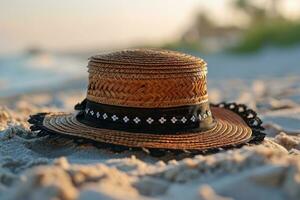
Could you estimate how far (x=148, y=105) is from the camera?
267cm

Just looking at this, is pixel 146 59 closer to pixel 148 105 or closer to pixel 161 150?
pixel 148 105

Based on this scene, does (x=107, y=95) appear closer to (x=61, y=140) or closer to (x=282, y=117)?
(x=61, y=140)

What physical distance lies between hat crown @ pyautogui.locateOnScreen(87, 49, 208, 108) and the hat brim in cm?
14

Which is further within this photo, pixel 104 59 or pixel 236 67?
pixel 236 67

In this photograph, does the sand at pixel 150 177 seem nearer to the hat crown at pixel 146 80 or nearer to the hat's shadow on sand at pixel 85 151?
the hat's shadow on sand at pixel 85 151

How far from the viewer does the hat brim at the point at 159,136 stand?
259 cm

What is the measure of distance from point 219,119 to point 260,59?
10197 mm

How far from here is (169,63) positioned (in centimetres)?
268

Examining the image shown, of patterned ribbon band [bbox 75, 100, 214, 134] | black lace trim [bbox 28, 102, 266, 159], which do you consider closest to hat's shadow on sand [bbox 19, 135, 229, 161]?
black lace trim [bbox 28, 102, 266, 159]

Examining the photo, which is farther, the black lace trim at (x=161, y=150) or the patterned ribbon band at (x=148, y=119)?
the patterned ribbon band at (x=148, y=119)

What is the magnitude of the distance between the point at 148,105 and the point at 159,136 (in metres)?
0.15

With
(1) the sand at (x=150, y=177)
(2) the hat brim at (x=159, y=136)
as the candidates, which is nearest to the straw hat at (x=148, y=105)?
(2) the hat brim at (x=159, y=136)

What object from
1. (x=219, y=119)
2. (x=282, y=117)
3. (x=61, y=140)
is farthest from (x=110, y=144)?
(x=282, y=117)

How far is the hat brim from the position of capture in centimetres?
259
